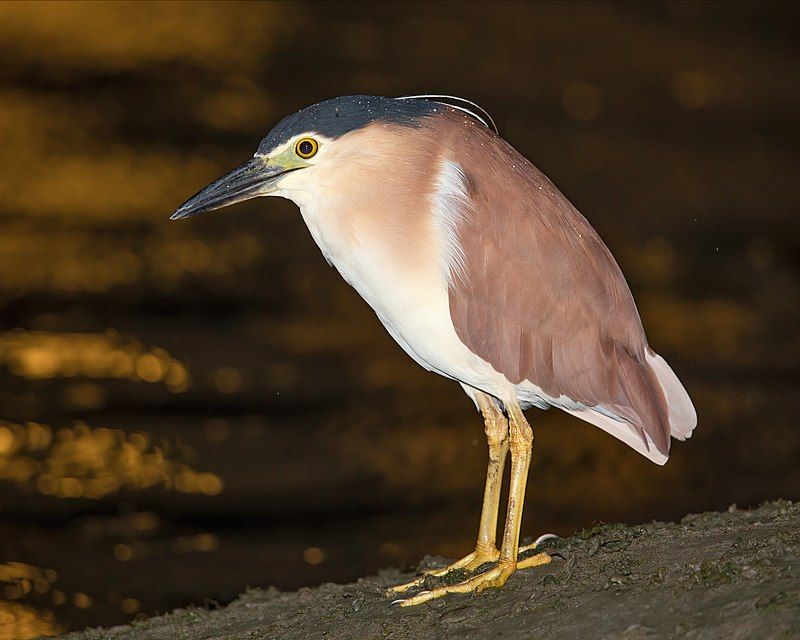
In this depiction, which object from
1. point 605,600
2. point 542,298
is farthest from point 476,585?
point 542,298

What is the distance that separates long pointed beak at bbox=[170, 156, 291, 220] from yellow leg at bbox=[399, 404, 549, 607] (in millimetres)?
860

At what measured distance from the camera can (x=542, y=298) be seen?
8.71 ft

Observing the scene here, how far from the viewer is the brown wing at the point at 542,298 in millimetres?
2568

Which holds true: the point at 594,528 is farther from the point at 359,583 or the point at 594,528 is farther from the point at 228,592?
the point at 228,592

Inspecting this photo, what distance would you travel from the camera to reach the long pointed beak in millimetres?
2629

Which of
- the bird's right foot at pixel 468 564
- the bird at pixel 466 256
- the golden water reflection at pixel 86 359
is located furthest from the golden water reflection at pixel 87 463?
the bird at pixel 466 256

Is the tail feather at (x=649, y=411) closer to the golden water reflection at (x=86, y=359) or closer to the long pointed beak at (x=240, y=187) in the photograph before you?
the long pointed beak at (x=240, y=187)

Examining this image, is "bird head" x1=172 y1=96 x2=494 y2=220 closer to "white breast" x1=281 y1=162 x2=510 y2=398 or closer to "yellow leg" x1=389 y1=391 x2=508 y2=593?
"white breast" x1=281 y1=162 x2=510 y2=398

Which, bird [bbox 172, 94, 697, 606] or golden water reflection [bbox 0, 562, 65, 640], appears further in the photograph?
golden water reflection [bbox 0, 562, 65, 640]

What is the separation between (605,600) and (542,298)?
0.81 meters

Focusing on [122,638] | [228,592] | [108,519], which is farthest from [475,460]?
[122,638]

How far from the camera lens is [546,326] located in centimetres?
267

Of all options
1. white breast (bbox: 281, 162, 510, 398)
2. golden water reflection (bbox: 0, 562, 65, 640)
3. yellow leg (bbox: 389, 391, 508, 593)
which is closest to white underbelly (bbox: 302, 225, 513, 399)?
white breast (bbox: 281, 162, 510, 398)

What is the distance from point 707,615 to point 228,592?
379cm
